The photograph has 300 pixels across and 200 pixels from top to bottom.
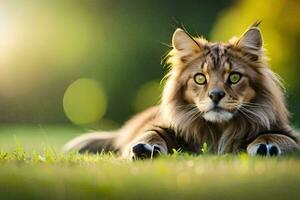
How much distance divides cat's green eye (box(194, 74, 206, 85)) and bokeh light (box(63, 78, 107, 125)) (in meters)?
7.44

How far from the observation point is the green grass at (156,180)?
392 centimetres

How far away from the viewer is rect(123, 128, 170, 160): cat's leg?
233 inches

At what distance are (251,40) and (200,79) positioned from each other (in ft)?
1.88

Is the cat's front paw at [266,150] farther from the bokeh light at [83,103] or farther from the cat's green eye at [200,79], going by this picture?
the bokeh light at [83,103]

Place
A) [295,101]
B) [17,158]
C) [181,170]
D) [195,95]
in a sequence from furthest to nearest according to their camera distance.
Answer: [295,101] < [195,95] < [17,158] < [181,170]

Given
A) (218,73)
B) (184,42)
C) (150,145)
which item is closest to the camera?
(150,145)

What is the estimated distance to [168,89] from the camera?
Answer: 6695 mm

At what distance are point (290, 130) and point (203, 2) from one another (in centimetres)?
724

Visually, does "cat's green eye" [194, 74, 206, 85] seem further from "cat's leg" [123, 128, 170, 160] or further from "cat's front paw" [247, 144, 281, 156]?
"cat's front paw" [247, 144, 281, 156]

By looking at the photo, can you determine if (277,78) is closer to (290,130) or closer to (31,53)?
(290,130)

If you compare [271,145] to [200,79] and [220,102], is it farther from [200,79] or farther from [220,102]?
[200,79]

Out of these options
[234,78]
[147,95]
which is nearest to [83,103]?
[147,95]

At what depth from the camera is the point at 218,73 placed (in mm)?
6207

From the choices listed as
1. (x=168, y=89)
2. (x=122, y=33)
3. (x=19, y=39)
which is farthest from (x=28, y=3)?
(x=168, y=89)
